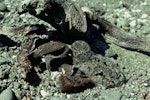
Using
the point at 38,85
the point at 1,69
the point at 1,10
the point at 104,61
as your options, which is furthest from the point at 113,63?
the point at 1,10

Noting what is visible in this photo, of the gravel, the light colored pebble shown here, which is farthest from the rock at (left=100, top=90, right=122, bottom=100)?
the light colored pebble

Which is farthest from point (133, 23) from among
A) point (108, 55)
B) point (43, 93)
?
point (43, 93)

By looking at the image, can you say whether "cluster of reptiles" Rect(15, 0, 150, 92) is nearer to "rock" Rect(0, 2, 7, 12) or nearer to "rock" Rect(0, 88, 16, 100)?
"rock" Rect(0, 88, 16, 100)

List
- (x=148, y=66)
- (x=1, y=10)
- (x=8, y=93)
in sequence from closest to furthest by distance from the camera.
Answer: (x=8, y=93), (x=148, y=66), (x=1, y=10)

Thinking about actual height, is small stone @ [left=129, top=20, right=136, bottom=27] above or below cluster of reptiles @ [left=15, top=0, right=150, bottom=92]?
below

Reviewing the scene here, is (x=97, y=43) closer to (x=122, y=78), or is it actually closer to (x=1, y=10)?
(x=122, y=78)

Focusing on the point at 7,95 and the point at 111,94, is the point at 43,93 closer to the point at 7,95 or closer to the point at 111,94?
the point at 7,95
